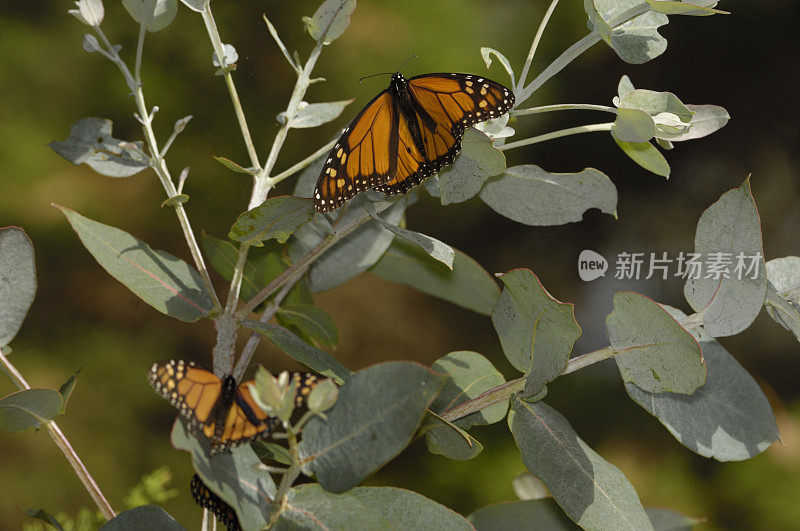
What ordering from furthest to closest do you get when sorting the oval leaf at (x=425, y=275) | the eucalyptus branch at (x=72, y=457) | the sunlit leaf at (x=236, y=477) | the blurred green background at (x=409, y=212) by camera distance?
the blurred green background at (x=409, y=212) → the oval leaf at (x=425, y=275) → the eucalyptus branch at (x=72, y=457) → the sunlit leaf at (x=236, y=477)

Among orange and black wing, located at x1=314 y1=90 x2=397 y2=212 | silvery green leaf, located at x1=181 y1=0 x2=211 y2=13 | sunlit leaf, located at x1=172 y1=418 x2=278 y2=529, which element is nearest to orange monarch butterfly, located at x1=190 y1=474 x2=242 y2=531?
sunlit leaf, located at x1=172 y1=418 x2=278 y2=529

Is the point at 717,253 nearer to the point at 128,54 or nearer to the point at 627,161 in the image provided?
the point at 627,161

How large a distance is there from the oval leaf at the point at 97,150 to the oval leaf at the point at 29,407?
14cm

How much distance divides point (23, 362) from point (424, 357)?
1.44 feet

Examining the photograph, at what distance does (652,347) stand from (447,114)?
0.53 ft

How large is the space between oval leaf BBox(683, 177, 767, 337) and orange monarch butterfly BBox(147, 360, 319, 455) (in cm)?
21

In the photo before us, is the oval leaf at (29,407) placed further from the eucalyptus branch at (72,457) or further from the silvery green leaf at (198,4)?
the silvery green leaf at (198,4)

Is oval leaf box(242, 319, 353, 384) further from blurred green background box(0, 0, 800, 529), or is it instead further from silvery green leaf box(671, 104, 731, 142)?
blurred green background box(0, 0, 800, 529)

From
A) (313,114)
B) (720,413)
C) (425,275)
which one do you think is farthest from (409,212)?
(720,413)

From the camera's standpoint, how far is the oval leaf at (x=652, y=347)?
28 centimetres

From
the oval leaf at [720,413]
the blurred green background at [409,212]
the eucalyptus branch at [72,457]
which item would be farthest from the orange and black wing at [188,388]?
the blurred green background at [409,212]

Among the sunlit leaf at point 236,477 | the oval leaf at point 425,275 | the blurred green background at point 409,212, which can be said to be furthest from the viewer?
the blurred green background at point 409,212

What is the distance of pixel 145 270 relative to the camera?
13.8 inches

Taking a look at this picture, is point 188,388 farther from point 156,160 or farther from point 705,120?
point 705,120
